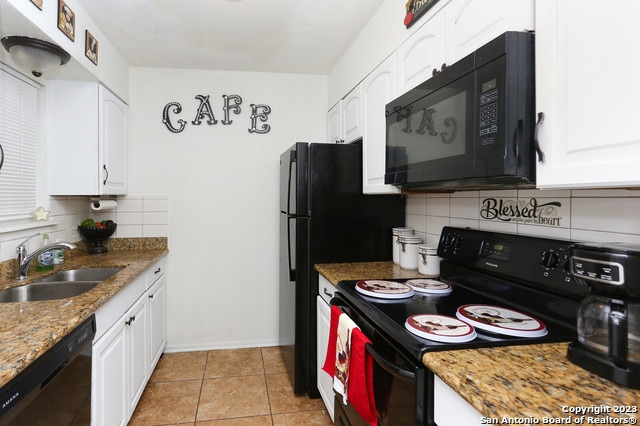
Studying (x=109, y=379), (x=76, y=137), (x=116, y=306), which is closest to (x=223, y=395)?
(x=109, y=379)

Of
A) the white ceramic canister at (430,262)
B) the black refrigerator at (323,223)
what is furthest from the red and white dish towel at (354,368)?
the black refrigerator at (323,223)

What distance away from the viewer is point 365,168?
2229 mm

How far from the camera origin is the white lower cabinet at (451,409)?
81 cm

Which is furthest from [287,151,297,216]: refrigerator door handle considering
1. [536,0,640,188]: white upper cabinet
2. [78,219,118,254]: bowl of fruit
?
[536,0,640,188]: white upper cabinet

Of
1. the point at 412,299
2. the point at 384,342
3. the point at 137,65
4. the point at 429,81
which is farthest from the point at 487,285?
the point at 137,65

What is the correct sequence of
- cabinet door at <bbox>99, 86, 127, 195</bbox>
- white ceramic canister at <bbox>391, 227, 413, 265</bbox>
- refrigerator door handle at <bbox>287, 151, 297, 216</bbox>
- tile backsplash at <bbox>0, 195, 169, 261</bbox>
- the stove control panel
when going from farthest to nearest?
tile backsplash at <bbox>0, 195, 169, 261</bbox> → cabinet door at <bbox>99, 86, 127, 195</bbox> → refrigerator door handle at <bbox>287, 151, 297, 216</bbox> → white ceramic canister at <bbox>391, 227, 413, 265</bbox> → the stove control panel

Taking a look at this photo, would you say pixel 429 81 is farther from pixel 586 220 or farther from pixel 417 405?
pixel 417 405

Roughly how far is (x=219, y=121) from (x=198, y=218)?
0.86 m

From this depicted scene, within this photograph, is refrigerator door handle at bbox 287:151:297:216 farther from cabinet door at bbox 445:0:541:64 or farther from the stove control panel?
cabinet door at bbox 445:0:541:64

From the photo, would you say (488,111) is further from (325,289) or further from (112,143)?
(112,143)

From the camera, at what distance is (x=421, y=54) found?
5.19 ft

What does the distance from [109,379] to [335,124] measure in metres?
2.26

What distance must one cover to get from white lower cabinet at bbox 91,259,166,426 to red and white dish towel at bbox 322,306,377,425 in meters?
1.01

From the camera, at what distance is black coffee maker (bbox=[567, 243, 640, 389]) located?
774mm
